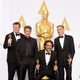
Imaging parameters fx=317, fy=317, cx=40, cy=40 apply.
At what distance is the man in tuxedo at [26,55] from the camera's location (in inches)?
206

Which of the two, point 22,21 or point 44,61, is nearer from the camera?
point 44,61

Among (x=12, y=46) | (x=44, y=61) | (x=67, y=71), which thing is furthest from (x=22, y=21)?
(x=67, y=71)

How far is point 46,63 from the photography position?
17.3ft

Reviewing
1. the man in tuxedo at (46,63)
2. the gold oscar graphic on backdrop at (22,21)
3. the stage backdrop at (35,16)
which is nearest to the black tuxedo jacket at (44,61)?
the man in tuxedo at (46,63)

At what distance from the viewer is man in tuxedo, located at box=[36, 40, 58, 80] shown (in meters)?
5.23

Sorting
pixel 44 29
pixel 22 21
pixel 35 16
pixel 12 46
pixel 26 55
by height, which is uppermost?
pixel 35 16

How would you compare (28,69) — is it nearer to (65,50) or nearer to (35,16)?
(65,50)

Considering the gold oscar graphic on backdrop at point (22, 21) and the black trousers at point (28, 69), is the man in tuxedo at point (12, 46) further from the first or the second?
the gold oscar graphic on backdrop at point (22, 21)

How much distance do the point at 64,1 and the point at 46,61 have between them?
1.83 metres

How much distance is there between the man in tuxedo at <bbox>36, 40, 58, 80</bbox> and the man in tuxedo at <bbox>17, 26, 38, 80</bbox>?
11 cm

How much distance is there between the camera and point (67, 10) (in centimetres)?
664

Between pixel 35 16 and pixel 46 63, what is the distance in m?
1.51

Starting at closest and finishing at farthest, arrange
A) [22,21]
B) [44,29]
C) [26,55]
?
[26,55]
[44,29]
[22,21]

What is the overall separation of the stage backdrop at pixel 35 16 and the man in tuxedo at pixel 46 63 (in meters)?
1.14
